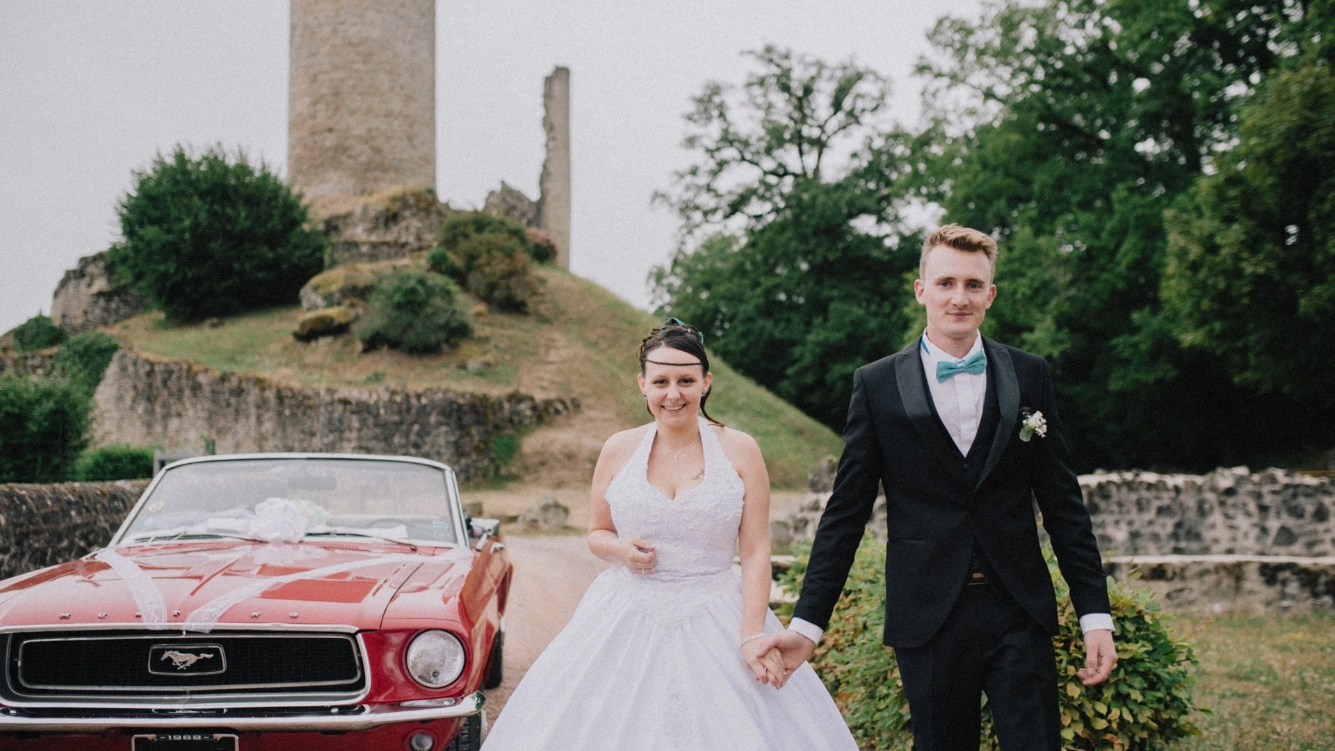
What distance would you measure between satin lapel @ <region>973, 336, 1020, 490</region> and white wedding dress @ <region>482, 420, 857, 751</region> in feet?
2.69

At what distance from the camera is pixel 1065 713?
3.83 metres

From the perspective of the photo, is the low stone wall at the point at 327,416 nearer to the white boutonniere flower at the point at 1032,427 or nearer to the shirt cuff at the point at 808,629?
the shirt cuff at the point at 808,629

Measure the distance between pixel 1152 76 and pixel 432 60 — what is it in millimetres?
27197

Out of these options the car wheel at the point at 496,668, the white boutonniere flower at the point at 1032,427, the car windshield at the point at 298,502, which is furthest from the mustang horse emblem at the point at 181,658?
the white boutonniere flower at the point at 1032,427

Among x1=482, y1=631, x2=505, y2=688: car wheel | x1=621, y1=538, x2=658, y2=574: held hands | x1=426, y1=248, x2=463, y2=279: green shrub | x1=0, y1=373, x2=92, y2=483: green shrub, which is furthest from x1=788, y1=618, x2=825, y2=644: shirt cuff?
x1=426, y1=248, x2=463, y2=279: green shrub

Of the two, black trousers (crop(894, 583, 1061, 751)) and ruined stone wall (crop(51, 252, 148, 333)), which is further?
ruined stone wall (crop(51, 252, 148, 333))

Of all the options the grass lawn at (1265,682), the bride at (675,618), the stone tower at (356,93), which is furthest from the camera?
the stone tower at (356,93)

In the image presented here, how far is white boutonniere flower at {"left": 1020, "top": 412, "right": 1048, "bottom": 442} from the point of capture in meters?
2.75

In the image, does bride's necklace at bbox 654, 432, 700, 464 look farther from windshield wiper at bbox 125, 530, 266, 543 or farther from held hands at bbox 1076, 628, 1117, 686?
windshield wiper at bbox 125, 530, 266, 543

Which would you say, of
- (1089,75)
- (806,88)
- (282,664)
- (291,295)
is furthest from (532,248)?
(282,664)

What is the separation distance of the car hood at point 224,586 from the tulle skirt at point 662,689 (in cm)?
95

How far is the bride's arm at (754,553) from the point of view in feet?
9.39

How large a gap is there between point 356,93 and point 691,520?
3776 cm

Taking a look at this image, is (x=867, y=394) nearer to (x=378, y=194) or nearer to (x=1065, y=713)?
(x=1065, y=713)
